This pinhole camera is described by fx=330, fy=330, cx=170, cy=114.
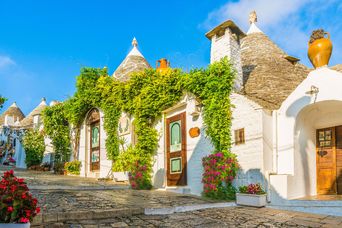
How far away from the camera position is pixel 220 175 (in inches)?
362

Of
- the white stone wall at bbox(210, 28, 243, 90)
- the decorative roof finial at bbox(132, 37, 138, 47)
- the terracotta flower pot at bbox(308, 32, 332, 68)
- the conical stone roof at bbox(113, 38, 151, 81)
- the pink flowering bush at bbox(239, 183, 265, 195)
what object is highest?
the decorative roof finial at bbox(132, 37, 138, 47)

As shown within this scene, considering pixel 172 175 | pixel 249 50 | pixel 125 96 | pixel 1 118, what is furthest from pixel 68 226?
pixel 1 118

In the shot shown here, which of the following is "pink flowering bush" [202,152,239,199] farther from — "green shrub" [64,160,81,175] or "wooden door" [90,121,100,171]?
"green shrub" [64,160,81,175]

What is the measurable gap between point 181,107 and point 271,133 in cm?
371

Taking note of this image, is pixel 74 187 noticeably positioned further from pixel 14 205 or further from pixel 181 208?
pixel 14 205

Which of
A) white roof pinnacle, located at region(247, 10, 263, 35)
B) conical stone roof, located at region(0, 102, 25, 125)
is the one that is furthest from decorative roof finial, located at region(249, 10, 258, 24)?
conical stone roof, located at region(0, 102, 25, 125)

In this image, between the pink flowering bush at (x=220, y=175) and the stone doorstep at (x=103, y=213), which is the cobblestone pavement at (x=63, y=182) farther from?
the stone doorstep at (x=103, y=213)

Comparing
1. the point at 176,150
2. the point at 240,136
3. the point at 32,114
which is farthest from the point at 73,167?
the point at 32,114

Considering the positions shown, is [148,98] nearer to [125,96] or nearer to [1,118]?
[125,96]

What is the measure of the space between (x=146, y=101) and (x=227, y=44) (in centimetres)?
371

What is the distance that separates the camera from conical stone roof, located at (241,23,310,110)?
1048 centimetres

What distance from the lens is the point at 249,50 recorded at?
1380 cm

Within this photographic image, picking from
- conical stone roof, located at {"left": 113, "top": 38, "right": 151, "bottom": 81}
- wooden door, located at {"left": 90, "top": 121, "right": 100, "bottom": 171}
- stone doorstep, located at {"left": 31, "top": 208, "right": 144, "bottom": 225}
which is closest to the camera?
stone doorstep, located at {"left": 31, "top": 208, "right": 144, "bottom": 225}

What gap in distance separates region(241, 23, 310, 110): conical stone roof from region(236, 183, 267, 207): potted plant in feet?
7.59
